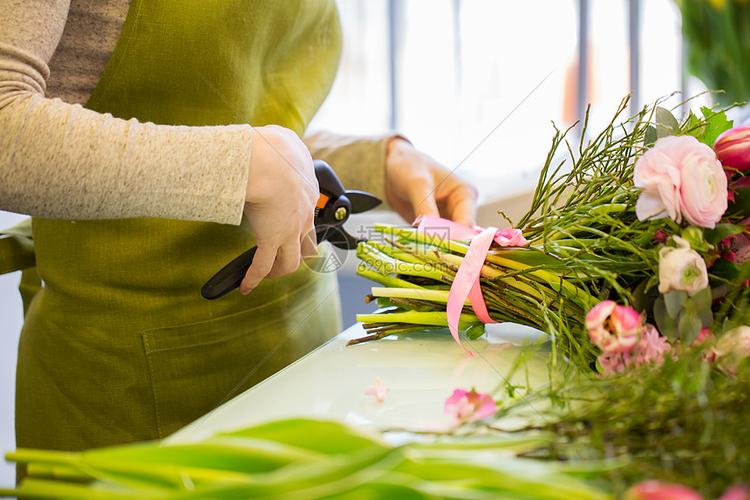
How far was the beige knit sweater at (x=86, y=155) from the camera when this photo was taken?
0.51m

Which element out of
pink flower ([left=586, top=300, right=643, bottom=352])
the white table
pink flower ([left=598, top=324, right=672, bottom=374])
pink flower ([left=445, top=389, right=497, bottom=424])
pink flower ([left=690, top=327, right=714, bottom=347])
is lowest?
the white table

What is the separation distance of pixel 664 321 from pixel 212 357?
18.3 inches

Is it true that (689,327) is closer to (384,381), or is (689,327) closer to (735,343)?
(735,343)

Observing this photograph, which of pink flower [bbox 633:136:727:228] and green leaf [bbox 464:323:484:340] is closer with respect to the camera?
pink flower [bbox 633:136:727:228]

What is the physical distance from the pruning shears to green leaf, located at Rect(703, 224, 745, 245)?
13.7 inches

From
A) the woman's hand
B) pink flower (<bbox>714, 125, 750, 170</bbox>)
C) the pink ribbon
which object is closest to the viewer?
pink flower (<bbox>714, 125, 750, 170</bbox>)

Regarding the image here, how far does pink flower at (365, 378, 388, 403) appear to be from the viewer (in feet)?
1.72

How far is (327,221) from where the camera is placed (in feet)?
2.45

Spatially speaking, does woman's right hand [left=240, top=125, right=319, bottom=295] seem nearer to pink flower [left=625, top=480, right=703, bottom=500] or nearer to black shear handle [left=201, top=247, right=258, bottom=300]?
black shear handle [left=201, top=247, right=258, bottom=300]

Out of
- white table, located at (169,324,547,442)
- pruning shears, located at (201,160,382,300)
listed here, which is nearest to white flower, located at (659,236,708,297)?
white table, located at (169,324,547,442)

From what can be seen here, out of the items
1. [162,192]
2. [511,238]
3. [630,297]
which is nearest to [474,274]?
[511,238]

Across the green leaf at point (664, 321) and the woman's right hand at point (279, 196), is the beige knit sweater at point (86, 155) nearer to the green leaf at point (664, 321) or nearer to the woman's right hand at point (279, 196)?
the woman's right hand at point (279, 196)

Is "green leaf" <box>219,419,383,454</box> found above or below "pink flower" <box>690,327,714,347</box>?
above

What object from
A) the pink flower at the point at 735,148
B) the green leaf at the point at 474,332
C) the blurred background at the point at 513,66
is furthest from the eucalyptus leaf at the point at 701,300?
the blurred background at the point at 513,66
